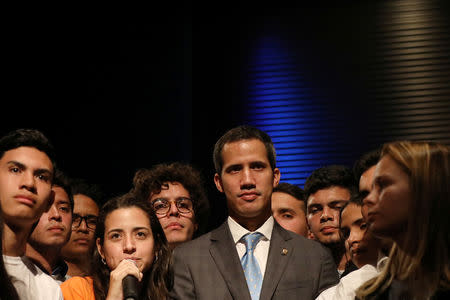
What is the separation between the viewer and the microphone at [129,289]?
2008 millimetres

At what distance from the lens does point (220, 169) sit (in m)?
2.97

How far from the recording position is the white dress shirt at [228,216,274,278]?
274 centimetres

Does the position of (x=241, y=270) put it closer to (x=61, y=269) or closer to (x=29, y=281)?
(x=29, y=281)

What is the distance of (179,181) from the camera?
11.9 ft

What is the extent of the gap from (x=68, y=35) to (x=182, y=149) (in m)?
1.27

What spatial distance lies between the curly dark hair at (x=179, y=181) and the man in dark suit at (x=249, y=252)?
2.21ft

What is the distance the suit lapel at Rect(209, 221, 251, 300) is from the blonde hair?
0.62m

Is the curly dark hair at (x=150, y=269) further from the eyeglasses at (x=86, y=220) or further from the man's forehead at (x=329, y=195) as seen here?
the man's forehead at (x=329, y=195)

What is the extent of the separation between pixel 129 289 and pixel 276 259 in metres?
0.81

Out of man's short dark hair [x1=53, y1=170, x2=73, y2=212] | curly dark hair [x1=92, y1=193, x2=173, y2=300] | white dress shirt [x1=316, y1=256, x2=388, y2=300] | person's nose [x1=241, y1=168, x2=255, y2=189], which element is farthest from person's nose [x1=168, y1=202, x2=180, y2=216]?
white dress shirt [x1=316, y1=256, x2=388, y2=300]

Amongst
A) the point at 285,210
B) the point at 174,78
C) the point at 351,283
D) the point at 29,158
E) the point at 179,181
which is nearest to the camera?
the point at 351,283

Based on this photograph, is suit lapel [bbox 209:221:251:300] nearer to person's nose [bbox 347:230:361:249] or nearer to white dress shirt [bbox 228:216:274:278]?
white dress shirt [bbox 228:216:274:278]

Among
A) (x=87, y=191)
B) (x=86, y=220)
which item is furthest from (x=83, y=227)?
(x=87, y=191)

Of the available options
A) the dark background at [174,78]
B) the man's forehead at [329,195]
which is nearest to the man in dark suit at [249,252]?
the man's forehead at [329,195]
